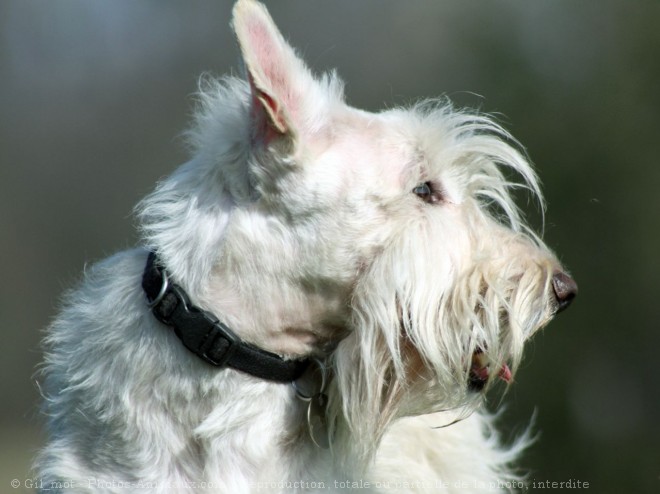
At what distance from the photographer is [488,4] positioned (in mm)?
11297

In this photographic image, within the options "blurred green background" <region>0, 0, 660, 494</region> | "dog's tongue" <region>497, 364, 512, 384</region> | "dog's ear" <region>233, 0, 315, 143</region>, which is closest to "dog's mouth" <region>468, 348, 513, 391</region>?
"dog's tongue" <region>497, 364, 512, 384</region>

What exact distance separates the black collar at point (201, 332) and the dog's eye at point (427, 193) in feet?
2.44

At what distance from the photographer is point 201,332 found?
2.91 meters

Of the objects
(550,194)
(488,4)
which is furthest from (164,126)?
(550,194)

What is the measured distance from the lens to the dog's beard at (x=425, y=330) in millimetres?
2955

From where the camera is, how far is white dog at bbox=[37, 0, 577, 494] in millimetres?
2938

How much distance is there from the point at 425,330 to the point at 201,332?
28.7 inches

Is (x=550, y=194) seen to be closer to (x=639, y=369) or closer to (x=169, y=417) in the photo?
(x=639, y=369)

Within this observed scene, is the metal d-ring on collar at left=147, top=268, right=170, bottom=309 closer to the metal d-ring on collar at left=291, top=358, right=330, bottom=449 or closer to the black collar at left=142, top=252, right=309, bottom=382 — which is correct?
the black collar at left=142, top=252, right=309, bottom=382

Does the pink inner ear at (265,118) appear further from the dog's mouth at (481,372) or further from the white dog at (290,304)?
the dog's mouth at (481,372)

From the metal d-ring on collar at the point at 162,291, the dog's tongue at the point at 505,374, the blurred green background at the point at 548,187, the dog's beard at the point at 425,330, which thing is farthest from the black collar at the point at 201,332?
the blurred green background at the point at 548,187

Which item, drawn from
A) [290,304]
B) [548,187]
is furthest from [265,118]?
[548,187]

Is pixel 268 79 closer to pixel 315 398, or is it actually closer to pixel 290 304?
pixel 290 304

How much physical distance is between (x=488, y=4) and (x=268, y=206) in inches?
357
